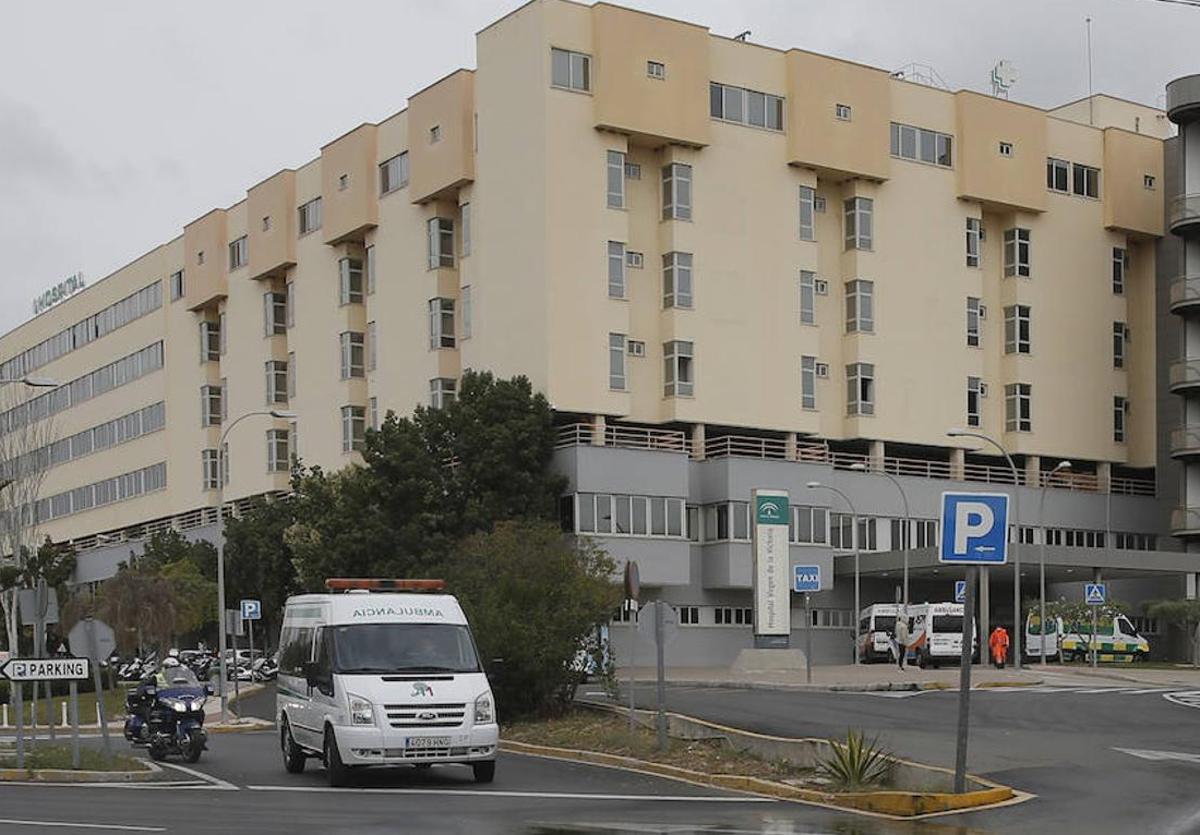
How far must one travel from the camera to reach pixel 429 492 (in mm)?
62594

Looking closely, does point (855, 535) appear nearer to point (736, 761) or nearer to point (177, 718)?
point (177, 718)

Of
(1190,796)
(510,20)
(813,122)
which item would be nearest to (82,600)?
(510,20)

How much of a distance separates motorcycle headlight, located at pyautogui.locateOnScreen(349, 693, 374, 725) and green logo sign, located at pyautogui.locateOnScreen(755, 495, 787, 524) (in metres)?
40.4

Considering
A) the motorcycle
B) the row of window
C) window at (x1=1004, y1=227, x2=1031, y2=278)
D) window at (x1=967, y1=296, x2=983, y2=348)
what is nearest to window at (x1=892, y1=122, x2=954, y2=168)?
window at (x1=1004, y1=227, x2=1031, y2=278)

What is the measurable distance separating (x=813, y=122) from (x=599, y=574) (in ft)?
138

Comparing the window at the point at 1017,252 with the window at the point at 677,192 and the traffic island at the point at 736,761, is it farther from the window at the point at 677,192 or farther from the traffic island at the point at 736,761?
the traffic island at the point at 736,761

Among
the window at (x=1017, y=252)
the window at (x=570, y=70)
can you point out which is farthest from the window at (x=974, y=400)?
the window at (x=570, y=70)

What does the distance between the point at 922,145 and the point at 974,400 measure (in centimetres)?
1104

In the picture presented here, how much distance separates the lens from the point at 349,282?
77.6m

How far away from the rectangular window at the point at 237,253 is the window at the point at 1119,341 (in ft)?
135

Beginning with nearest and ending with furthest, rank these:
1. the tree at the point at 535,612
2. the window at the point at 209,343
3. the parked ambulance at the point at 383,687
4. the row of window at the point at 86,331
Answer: the parked ambulance at the point at 383,687
the tree at the point at 535,612
the window at the point at 209,343
the row of window at the point at 86,331

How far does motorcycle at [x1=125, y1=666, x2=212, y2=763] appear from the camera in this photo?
2739 cm

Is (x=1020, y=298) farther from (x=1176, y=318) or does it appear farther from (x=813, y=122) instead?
(x=813, y=122)

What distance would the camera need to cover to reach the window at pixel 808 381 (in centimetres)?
7125
